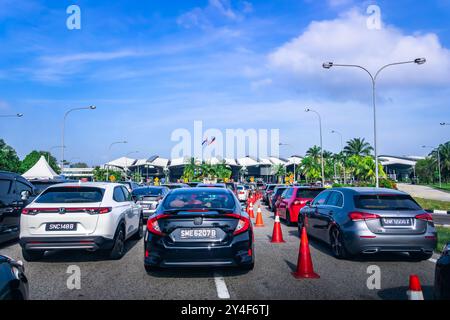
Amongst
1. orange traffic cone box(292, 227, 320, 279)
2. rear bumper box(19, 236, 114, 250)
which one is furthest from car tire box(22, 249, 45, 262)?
orange traffic cone box(292, 227, 320, 279)

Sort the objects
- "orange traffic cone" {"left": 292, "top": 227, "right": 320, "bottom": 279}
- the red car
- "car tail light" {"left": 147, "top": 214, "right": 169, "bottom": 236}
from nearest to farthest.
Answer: "car tail light" {"left": 147, "top": 214, "right": 169, "bottom": 236}, "orange traffic cone" {"left": 292, "top": 227, "right": 320, "bottom": 279}, the red car

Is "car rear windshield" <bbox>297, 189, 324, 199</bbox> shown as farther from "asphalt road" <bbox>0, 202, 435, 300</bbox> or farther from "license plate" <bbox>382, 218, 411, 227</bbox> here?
"license plate" <bbox>382, 218, 411, 227</bbox>

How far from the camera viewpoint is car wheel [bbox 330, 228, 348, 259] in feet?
26.0

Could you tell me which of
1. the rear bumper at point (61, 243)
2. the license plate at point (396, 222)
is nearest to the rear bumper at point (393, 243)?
the license plate at point (396, 222)

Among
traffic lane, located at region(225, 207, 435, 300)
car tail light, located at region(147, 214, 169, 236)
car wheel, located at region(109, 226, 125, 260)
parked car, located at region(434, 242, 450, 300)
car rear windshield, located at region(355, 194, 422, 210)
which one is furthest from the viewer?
car wheel, located at region(109, 226, 125, 260)

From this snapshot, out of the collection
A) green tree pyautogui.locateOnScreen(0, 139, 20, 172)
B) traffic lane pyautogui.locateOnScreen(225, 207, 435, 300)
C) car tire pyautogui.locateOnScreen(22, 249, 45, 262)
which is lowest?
traffic lane pyautogui.locateOnScreen(225, 207, 435, 300)

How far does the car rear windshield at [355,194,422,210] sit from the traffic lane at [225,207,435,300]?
41.4 inches

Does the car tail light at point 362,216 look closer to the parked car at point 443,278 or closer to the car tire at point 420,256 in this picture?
the car tire at point 420,256

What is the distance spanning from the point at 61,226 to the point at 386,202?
20.0 feet

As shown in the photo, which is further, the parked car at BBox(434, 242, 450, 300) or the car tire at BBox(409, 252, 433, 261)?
the car tire at BBox(409, 252, 433, 261)

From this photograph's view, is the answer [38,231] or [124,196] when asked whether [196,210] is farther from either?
[124,196]

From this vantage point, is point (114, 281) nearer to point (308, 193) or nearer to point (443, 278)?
point (443, 278)

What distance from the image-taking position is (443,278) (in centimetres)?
425
